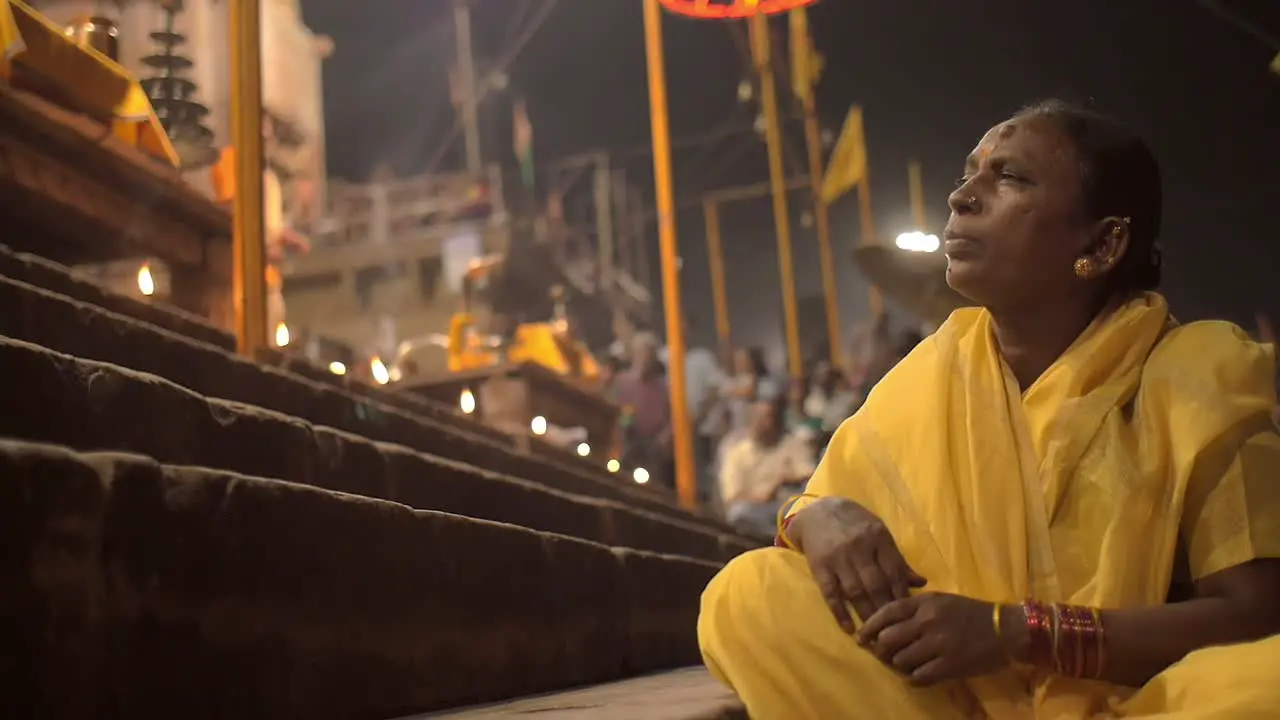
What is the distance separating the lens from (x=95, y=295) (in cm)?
312

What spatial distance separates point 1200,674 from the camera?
1397 mm

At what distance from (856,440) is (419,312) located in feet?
41.9

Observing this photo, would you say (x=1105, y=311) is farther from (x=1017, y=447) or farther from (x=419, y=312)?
(x=419, y=312)

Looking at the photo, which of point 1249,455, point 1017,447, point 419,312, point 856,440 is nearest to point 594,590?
point 856,440

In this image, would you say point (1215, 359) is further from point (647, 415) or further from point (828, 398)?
point (647, 415)

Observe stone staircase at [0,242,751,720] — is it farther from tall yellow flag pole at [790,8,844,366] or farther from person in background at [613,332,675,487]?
tall yellow flag pole at [790,8,844,366]

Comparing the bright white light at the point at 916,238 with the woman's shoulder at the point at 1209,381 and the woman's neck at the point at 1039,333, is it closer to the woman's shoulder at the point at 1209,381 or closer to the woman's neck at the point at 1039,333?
the woman's neck at the point at 1039,333

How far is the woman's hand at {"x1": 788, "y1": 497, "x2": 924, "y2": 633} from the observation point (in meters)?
1.61

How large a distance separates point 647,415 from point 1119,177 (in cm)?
635

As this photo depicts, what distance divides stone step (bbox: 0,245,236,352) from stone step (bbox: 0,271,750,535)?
9.6 inches

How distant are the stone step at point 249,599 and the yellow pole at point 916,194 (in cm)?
737

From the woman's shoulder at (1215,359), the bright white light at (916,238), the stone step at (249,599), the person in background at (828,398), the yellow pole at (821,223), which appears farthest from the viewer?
the yellow pole at (821,223)

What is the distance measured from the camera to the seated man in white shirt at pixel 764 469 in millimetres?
6191

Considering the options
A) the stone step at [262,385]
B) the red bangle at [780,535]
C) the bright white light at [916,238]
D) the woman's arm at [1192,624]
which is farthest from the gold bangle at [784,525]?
the bright white light at [916,238]
